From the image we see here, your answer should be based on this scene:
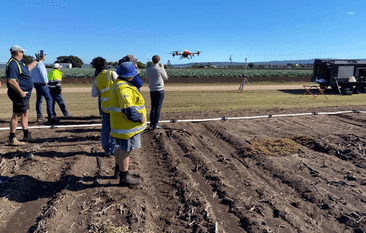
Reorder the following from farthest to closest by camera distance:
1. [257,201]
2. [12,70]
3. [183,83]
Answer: [183,83] → [12,70] → [257,201]

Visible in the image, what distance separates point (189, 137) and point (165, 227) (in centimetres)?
380

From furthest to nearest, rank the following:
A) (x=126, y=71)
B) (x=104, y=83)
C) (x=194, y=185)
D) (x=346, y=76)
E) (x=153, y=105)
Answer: (x=346, y=76)
(x=153, y=105)
(x=104, y=83)
(x=194, y=185)
(x=126, y=71)

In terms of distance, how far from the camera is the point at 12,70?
5613 millimetres

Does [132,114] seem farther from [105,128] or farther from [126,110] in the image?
[105,128]

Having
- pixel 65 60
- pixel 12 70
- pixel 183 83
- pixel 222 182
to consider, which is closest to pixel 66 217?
pixel 222 182

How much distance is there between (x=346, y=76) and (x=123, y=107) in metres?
20.5

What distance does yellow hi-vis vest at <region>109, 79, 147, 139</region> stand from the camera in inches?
147

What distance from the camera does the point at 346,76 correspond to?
19.8m

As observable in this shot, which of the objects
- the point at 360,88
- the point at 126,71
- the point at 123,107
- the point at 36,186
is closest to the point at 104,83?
the point at 126,71

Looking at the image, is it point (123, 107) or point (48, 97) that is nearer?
point (123, 107)

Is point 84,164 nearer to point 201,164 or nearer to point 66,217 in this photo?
point 66,217

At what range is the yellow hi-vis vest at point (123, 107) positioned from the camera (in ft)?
12.3

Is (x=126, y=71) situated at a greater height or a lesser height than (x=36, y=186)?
greater

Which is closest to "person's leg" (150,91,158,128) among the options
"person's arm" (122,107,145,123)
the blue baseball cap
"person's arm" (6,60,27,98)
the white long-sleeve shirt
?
the white long-sleeve shirt
